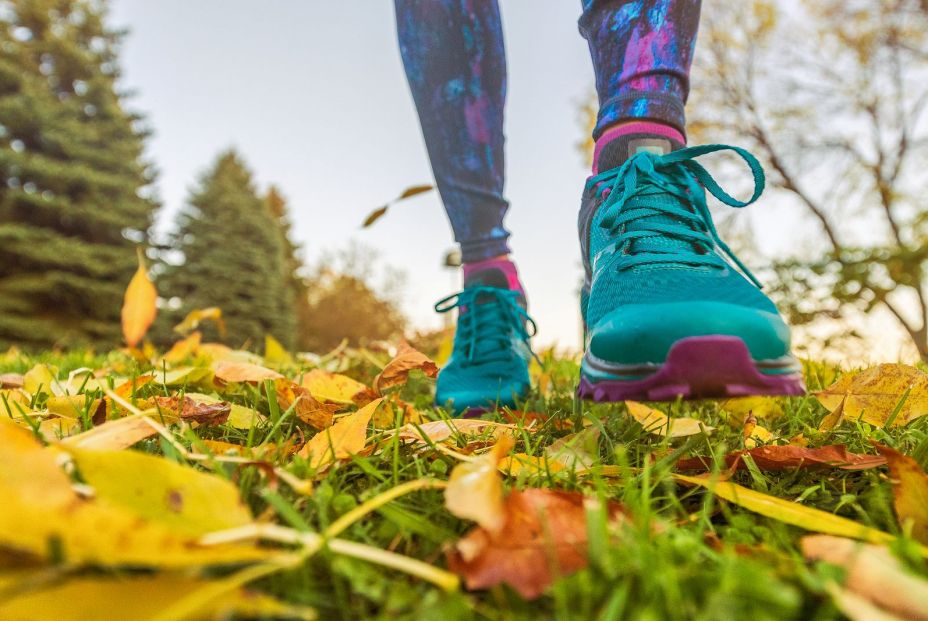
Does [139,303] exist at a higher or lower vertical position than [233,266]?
lower

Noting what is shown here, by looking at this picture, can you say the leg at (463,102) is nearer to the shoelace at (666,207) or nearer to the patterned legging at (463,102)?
the patterned legging at (463,102)

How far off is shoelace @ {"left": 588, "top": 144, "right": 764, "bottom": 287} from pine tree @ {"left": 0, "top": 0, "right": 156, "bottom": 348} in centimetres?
1368

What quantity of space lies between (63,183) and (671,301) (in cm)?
1631

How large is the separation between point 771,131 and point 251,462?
49.6 ft

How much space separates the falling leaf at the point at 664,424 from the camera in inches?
31.0

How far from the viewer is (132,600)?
0.32m

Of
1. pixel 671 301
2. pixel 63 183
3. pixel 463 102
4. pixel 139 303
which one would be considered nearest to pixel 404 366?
pixel 671 301

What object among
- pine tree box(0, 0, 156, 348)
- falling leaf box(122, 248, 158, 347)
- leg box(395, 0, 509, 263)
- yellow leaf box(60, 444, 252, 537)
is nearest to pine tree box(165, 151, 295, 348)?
pine tree box(0, 0, 156, 348)

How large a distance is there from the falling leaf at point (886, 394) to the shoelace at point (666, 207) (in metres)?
0.23

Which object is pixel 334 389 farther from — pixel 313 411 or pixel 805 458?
pixel 805 458

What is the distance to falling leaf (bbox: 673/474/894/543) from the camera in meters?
0.45

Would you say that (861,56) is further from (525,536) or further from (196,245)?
(196,245)

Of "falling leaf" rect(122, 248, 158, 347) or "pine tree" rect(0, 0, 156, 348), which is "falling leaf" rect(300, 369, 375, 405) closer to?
"falling leaf" rect(122, 248, 158, 347)

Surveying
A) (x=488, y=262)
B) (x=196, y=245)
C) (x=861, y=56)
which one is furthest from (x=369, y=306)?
(x=488, y=262)
